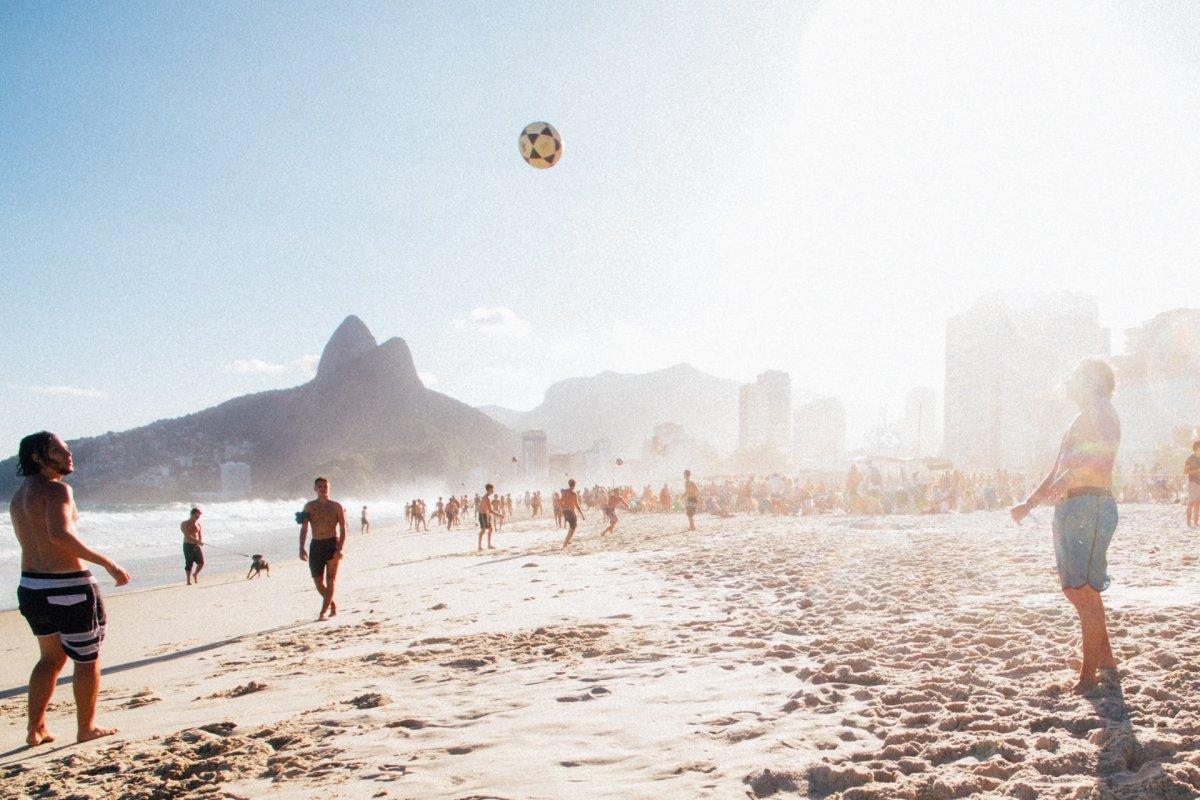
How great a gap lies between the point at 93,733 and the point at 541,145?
33.4ft

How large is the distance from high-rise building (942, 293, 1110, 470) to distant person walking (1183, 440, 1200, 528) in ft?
383

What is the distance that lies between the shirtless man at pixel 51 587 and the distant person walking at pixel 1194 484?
16.1 m

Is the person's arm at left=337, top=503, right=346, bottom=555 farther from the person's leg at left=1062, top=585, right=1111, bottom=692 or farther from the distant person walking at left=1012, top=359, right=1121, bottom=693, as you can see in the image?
the person's leg at left=1062, top=585, right=1111, bottom=692

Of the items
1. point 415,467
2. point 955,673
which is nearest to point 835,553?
point 955,673

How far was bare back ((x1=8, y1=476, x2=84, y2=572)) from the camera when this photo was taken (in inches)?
132

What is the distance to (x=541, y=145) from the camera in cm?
1116

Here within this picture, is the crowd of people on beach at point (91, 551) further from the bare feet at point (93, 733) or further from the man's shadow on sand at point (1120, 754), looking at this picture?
the man's shadow on sand at point (1120, 754)

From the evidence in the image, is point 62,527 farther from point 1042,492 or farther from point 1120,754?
point 1042,492

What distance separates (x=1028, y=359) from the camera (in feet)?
407

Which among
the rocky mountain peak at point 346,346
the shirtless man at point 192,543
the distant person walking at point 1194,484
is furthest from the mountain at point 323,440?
the distant person walking at point 1194,484

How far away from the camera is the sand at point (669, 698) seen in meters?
2.50

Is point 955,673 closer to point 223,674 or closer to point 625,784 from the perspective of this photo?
point 625,784

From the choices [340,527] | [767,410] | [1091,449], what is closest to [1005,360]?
[767,410]

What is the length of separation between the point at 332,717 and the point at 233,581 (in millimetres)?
11674
